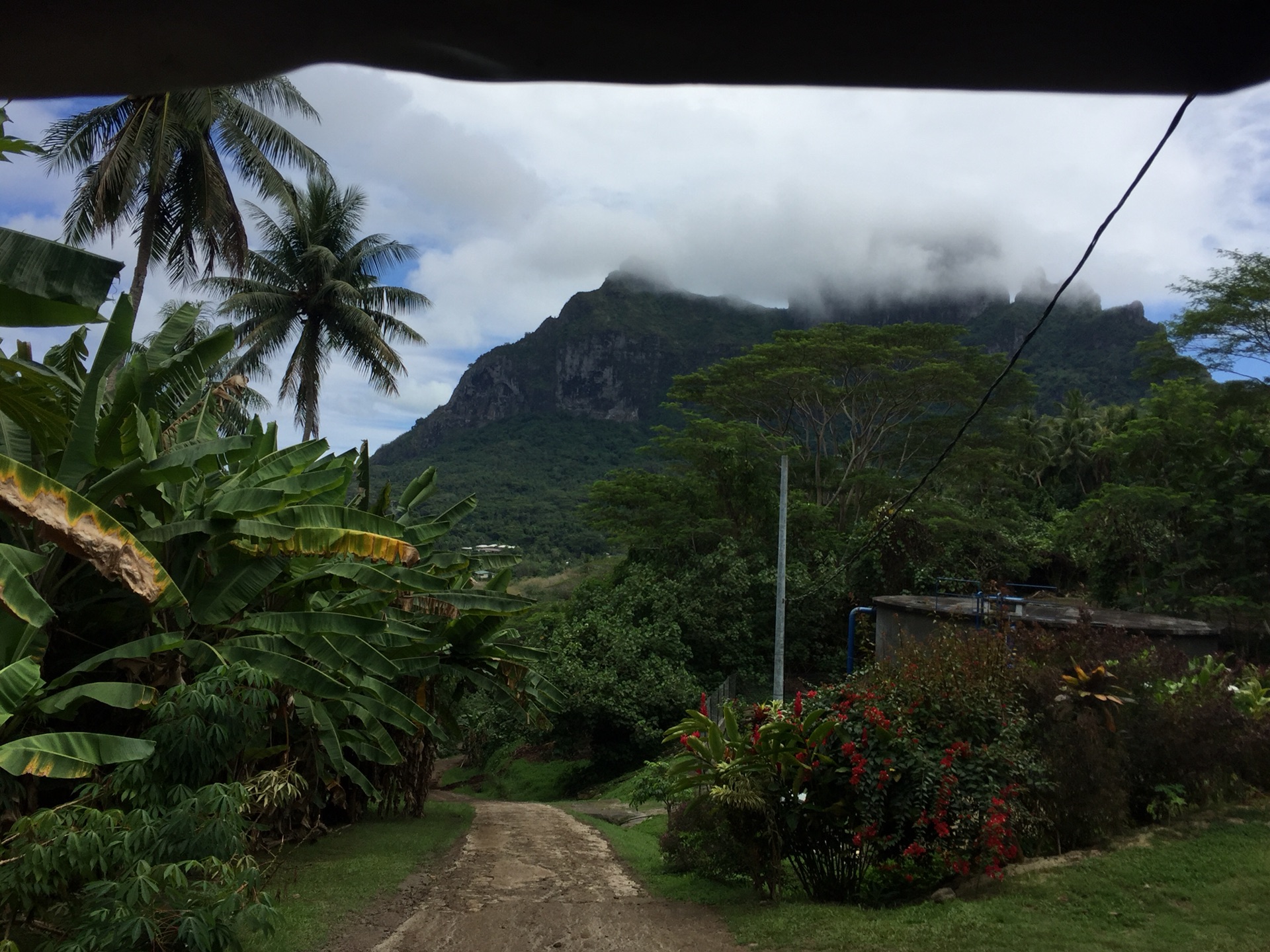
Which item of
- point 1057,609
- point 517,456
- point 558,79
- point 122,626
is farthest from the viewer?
point 517,456

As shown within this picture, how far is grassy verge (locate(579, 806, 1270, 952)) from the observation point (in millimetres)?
6523

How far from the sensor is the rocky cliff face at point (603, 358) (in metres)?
94.2

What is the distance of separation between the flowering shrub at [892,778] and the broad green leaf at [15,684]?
5645mm

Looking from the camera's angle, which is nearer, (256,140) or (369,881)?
(369,881)

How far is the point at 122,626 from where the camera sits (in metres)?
8.82

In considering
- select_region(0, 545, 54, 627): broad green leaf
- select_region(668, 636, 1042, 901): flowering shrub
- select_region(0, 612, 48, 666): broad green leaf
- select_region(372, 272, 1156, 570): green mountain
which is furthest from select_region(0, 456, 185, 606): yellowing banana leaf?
select_region(372, 272, 1156, 570): green mountain

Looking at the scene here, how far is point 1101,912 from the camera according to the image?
22.9 ft

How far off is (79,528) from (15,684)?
113cm

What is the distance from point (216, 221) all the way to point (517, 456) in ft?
221

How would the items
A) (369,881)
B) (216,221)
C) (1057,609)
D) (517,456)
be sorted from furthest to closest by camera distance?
1. (517,456)
2. (216,221)
3. (1057,609)
4. (369,881)

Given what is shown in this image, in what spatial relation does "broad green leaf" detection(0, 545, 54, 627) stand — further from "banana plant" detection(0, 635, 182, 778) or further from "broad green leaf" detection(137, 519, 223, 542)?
"broad green leaf" detection(137, 519, 223, 542)

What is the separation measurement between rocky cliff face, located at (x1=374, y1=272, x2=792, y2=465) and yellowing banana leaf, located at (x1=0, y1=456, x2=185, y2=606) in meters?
81.9

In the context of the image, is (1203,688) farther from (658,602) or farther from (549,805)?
(658,602)

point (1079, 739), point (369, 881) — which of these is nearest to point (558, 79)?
point (1079, 739)
